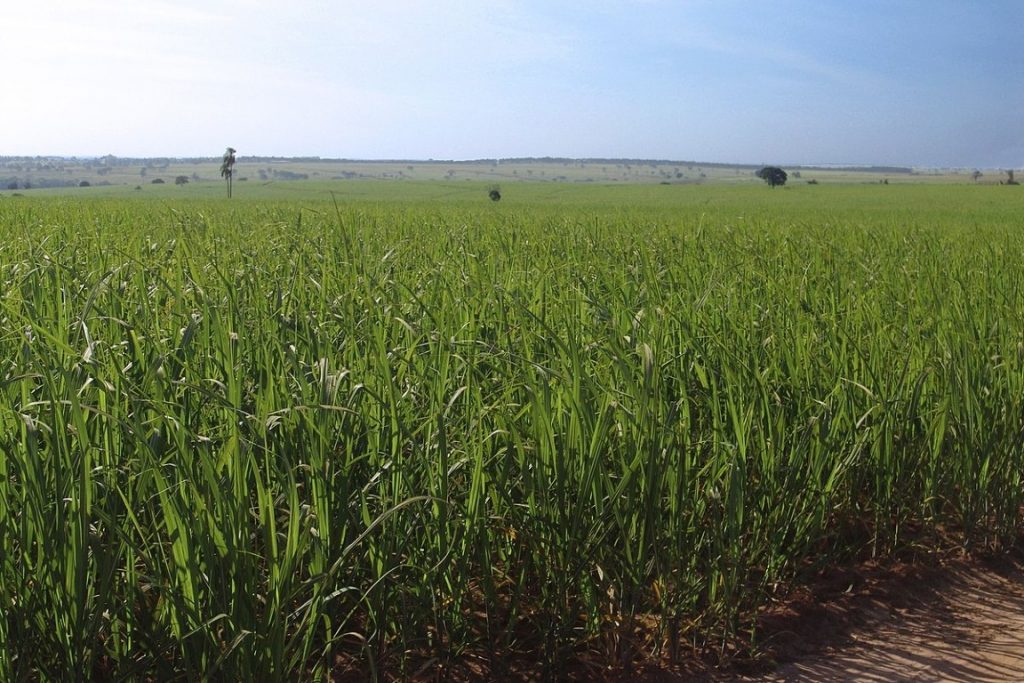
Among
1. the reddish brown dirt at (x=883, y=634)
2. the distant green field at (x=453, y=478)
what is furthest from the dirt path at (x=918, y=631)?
the distant green field at (x=453, y=478)

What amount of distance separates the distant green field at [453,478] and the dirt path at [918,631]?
4.8 inches

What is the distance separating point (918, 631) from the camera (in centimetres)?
226

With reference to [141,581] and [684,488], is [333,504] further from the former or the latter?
[684,488]

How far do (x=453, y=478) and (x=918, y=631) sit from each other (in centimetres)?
125

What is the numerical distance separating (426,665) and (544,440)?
0.50m

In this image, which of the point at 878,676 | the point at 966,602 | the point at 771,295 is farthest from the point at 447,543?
Answer: the point at 771,295

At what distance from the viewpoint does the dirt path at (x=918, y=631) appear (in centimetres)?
204

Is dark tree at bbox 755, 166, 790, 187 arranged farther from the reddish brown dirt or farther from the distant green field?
the reddish brown dirt

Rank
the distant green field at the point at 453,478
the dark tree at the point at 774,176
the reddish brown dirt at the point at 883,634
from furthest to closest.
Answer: the dark tree at the point at 774,176 → the reddish brown dirt at the point at 883,634 → the distant green field at the point at 453,478

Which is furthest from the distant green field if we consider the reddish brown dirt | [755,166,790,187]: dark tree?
[755,166,790,187]: dark tree

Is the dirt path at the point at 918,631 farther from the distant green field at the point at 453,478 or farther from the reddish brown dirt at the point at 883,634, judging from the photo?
the distant green field at the point at 453,478

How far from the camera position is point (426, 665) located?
67.4 inches

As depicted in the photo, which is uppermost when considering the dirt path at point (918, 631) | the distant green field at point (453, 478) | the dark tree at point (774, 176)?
the dark tree at point (774, 176)

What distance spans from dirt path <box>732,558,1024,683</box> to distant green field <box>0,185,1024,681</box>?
0.12 meters
